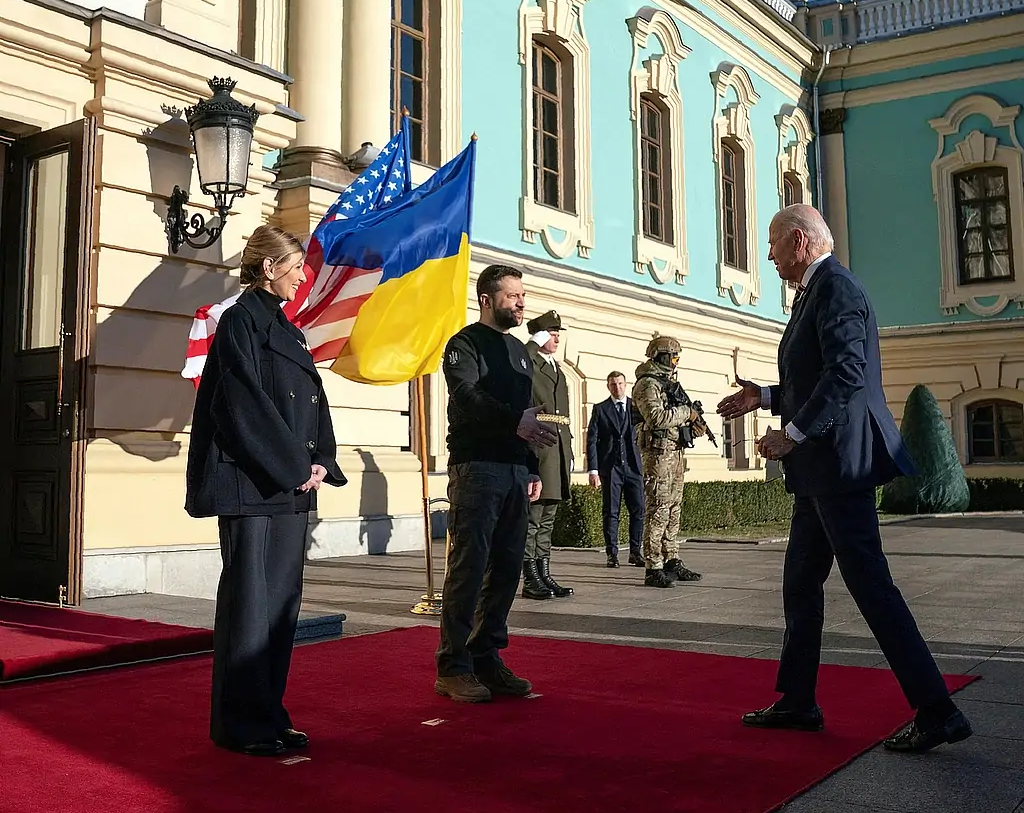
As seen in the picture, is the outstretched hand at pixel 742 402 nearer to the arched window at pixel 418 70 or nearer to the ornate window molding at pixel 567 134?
the arched window at pixel 418 70

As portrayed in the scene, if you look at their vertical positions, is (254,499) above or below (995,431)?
below

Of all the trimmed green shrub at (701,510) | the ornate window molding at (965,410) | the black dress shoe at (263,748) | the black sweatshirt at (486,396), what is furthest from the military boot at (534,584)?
the ornate window molding at (965,410)

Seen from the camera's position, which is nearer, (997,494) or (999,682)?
(999,682)

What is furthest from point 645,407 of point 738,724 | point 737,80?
point 737,80

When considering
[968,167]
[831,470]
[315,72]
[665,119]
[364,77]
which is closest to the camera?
[831,470]

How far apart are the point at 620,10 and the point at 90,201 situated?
1324 cm

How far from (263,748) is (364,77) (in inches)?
400

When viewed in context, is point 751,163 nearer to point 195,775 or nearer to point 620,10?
point 620,10

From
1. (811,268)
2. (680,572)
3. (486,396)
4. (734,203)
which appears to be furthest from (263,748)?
(734,203)

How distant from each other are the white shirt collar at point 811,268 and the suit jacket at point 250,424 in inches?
74.1

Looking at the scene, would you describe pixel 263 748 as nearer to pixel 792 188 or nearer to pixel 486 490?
pixel 486 490

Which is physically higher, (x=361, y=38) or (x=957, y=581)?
(x=361, y=38)

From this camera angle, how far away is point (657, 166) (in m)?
19.6

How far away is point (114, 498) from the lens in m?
7.29
